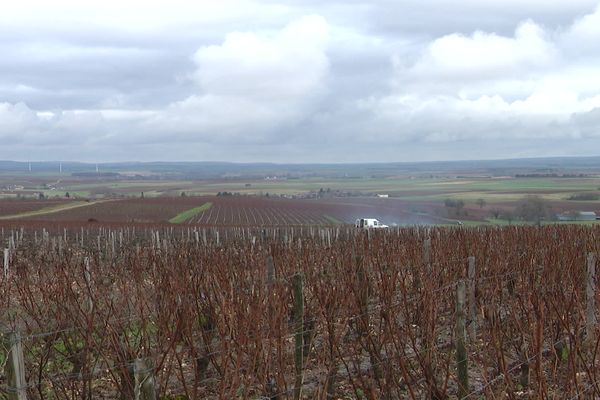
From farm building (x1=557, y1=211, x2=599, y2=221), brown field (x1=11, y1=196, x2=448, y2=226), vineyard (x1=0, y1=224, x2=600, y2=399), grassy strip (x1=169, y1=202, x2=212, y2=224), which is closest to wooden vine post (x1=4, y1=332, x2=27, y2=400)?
vineyard (x1=0, y1=224, x2=600, y2=399)

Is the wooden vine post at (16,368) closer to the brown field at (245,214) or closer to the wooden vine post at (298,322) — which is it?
the wooden vine post at (298,322)

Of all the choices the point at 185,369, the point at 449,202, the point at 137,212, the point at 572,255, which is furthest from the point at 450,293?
the point at 449,202

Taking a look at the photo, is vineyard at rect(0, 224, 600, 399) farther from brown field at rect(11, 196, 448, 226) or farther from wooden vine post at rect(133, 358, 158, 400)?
brown field at rect(11, 196, 448, 226)

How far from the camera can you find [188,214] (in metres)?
56.9

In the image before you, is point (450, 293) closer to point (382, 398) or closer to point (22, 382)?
point (382, 398)

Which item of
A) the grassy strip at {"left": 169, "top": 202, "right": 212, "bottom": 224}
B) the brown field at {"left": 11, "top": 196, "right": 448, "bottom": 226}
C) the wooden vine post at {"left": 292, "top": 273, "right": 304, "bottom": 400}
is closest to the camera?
the wooden vine post at {"left": 292, "top": 273, "right": 304, "bottom": 400}

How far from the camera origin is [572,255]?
10.2m

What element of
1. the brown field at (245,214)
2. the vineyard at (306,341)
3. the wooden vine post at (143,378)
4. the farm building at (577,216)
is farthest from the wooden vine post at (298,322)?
the farm building at (577,216)

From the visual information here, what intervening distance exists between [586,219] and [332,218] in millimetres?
19131


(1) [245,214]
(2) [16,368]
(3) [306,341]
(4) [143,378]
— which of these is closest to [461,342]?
(4) [143,378]

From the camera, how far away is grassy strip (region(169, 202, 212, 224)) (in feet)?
166

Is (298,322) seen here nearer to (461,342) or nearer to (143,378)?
(461,342)

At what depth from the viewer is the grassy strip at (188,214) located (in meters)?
50.7

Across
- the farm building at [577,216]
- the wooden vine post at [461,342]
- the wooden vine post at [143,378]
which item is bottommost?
the farm building at [577,216]
